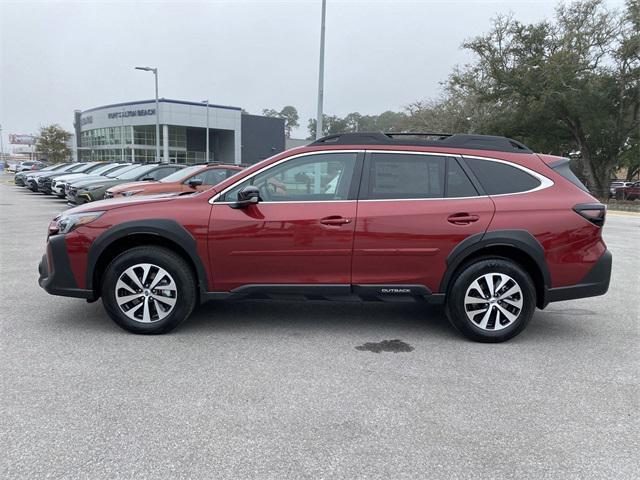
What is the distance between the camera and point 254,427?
300 centimetres

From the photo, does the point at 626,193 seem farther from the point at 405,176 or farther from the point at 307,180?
the point at 307,180

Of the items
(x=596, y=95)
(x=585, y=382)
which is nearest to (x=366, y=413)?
(x=585, y=382)

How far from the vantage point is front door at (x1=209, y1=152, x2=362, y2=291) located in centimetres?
438

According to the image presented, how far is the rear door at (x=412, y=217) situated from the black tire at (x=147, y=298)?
154cm

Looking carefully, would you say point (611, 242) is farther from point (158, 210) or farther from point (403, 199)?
point (158, 210)

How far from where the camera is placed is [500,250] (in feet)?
14.9

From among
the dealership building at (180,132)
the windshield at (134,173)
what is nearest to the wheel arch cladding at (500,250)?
the windshield at (134,173)

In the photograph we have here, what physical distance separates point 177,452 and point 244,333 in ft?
6.38

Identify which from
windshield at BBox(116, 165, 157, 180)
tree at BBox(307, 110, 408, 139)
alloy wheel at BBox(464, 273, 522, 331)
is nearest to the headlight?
alloy wheel at BBox(464, 273, 522, 331)

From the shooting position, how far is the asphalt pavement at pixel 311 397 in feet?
8.79

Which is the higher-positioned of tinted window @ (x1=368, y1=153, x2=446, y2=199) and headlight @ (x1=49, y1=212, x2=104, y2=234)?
tinted window @ (x1=368, y1=153, x2=446, y2=199)

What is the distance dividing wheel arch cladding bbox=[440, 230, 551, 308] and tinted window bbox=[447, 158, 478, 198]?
0.41 metres

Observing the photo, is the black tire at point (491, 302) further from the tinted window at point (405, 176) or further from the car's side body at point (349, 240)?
the tinted window at point (405, 176)

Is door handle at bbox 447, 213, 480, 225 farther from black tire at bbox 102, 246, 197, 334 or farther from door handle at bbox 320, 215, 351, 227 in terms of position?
black tire at bbox 102, 246, 197, 334
